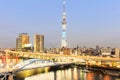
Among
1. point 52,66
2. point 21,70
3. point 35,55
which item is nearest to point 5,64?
point 21,70

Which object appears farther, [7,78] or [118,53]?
[118,53]

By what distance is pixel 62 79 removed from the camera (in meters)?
48.8

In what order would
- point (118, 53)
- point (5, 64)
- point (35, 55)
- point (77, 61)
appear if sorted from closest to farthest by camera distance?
point (5, 64)
point (77, 61)
point (35, 55)
point (118, 53)

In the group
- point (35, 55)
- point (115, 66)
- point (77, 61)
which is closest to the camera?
point (115, 66)

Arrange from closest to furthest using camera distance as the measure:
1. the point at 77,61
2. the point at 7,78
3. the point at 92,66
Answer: the point at 7,78 → the point at 92,66 → the point at 77,61

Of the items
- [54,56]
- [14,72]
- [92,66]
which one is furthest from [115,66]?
[14,72]

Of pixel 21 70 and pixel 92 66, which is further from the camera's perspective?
pixel 92 66

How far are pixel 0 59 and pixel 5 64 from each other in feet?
22.7

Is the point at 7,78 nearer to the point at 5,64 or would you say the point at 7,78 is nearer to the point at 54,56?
the point at 5,64

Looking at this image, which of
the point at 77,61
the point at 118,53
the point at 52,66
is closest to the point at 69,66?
the point at 77,61

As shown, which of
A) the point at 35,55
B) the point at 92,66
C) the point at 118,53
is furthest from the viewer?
the point at 118,53

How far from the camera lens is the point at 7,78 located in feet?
141

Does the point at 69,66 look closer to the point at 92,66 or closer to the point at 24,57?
the point at 92,66

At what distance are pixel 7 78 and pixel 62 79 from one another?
11.4 metres
